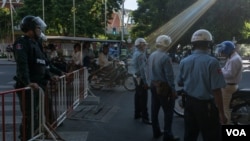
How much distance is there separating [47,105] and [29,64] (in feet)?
3.46

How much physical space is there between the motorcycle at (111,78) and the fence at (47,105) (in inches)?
174

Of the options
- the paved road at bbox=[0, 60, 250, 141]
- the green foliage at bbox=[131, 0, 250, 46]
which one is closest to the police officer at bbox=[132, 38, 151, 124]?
the paved road at bbox=[0, 60, 250, 141]

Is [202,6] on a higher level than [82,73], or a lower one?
higher

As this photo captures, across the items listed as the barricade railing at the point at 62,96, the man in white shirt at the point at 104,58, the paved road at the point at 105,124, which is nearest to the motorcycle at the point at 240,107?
the paved road at the point at 105,124

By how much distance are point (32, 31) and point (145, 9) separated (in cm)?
4980

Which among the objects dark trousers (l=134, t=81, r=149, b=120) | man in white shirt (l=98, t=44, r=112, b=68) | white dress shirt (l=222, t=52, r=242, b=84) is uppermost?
white dress shirt (l=222, t=52, r=242, b=84)

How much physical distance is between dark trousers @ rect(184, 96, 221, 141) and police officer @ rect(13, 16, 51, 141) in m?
2.11

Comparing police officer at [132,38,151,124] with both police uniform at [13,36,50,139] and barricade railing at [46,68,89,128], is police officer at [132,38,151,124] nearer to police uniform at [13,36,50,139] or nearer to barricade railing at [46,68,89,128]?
barricade railing at [46,68,89,128]

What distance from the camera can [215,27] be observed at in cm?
3944

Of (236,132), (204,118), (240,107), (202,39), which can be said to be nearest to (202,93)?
(204,118)

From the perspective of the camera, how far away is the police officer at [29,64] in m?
5.62

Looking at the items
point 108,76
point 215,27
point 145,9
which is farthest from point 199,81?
point 145,9

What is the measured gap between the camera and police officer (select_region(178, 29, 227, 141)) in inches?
184

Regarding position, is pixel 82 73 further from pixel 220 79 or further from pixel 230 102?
Result: pixel 220 79
